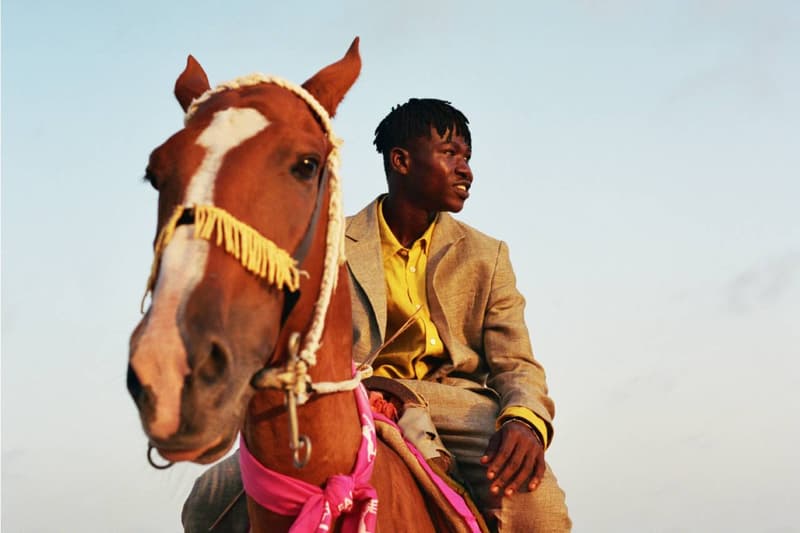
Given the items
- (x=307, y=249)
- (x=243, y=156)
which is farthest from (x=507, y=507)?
(x=243, y=156)

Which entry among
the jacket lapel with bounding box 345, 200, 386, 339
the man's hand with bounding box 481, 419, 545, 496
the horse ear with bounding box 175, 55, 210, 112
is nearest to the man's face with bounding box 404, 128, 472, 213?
the jacket lapel with bounding box 345, 200, 386, 339

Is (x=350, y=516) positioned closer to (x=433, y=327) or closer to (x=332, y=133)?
(x=332, y=133)

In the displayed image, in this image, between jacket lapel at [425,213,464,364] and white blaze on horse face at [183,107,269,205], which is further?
jacket lapel at [425,213,464,364]

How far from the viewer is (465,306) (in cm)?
629

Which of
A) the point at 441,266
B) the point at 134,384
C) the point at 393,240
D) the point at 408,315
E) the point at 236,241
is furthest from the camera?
the point at 393,240

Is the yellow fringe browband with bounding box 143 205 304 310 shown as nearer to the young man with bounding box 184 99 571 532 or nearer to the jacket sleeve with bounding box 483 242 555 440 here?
the young man with bounding box 184 99 571 532

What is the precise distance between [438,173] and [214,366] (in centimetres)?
358

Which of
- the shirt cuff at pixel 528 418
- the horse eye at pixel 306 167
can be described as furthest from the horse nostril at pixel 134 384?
the shirt cuff at pixel 528 418

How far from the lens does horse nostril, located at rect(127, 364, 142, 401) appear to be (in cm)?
308

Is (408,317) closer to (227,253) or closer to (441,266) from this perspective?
(441,266)

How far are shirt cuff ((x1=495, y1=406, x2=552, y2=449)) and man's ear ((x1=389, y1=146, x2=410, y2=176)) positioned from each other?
1976mm

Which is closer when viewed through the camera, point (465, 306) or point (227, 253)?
point (227, 253)

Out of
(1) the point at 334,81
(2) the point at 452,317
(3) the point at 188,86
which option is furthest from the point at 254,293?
(2) the point at 452,317

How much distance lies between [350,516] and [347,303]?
34.5 inches
